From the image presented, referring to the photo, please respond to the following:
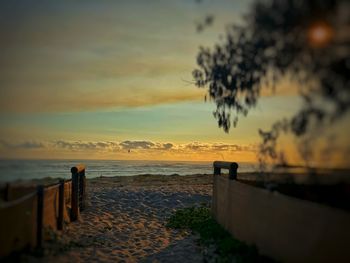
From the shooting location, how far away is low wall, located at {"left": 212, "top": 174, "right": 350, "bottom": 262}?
188 inches

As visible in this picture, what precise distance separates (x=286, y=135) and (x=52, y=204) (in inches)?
210

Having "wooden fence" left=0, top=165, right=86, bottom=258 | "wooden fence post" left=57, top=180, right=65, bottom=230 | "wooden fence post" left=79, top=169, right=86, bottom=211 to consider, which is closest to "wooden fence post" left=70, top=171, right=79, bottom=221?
"wooden fence" left=0, top=165, right=86, bottom=258

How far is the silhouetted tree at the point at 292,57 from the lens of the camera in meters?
4.59

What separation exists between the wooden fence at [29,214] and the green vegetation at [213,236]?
3.03 meters

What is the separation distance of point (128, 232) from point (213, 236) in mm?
2150

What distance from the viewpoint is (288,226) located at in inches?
234

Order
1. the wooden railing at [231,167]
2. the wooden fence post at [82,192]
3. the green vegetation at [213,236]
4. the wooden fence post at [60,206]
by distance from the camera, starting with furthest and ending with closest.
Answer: the wooden fence post at [82,192]
the wooden railing at [231,167]
the wooden fence post at [60,206]
the green vegetation at [213,236]

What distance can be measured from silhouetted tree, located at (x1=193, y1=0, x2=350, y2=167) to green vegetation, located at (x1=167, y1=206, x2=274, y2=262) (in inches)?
78.4

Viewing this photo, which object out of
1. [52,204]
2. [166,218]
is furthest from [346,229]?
[166,218]

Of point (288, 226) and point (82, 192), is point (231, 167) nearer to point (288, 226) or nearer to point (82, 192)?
point (288, 226)

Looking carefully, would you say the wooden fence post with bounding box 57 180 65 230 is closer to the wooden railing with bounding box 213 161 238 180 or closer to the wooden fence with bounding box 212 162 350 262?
the wooden fence with bounding box 212 162 350 262

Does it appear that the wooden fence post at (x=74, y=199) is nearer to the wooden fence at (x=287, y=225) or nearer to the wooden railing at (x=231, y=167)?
the wooden railing at (x=231, y=167)

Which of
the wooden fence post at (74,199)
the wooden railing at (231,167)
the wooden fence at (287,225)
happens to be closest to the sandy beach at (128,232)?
the wooden fence post at (74,199)

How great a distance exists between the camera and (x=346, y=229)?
15.0ft
